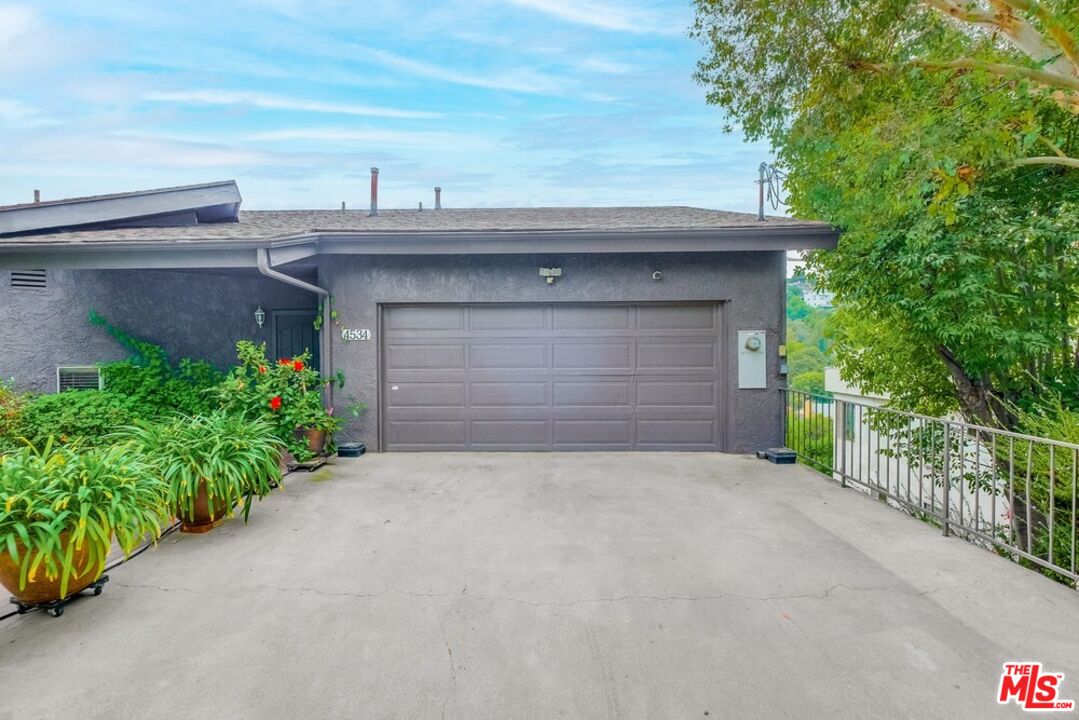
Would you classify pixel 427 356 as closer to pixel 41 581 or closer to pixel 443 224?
pixel 443 224

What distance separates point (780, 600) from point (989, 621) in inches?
38.0

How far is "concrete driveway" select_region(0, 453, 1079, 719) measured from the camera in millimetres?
1991

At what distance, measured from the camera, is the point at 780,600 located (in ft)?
9.07

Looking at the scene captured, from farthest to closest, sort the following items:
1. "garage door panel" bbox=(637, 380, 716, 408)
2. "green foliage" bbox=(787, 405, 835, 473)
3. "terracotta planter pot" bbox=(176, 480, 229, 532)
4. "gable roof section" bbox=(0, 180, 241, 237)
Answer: "garage door panel" bbox=(637, 380, 716, 408), "gable roof section" bbox=(0, 180, 241, 237), "green foliage" bbox=(787, 405, 835, 473), "terracotta planter pot" bbox=(176, 480, 229, 532)

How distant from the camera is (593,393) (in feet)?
22.1

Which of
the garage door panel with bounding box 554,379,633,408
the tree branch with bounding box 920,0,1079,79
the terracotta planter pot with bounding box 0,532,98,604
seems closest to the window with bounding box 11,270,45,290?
the terracotta planter pot with bounding box 0,532,98,604

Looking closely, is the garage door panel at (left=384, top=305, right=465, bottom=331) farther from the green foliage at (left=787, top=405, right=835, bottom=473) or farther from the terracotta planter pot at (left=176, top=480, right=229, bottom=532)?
the green foliage at (left=787, top=405, right=835, bottom=473)

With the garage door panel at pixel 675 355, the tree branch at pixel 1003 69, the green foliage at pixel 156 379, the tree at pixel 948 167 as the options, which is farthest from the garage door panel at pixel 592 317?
the green foliage at pixel 156 379

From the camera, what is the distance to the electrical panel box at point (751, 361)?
6.53 m

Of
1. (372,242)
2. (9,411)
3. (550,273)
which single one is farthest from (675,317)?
(9,411)

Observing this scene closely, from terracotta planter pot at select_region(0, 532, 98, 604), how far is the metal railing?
528cm

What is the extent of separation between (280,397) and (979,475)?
7350 mm

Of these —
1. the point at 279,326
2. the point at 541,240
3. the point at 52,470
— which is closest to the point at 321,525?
the point at 52,470

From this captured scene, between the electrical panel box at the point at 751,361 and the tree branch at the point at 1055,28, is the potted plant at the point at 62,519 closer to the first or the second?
the electrical panel box at the point at 751,361
